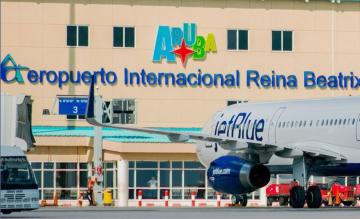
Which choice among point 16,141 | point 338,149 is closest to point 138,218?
point 338,149

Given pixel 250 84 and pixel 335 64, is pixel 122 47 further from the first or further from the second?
pixel 335 64

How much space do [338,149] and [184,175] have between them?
1177 inches

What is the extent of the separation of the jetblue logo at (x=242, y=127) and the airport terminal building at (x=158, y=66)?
19.7m

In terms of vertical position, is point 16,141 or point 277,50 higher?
point 277,50

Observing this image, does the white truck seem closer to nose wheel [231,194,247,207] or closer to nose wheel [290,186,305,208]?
nose wheel [290,186,305,208]

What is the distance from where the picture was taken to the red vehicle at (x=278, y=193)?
67950 mm

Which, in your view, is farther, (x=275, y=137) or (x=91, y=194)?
(x=91, y=194)

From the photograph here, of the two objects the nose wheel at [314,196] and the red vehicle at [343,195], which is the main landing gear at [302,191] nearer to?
the nose wheel at [314,196]

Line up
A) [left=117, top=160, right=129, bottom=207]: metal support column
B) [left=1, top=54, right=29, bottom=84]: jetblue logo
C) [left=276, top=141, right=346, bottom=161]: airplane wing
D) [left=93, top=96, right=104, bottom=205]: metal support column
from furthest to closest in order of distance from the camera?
[left=1, top=54, right=29, bottom=84]: jetblue logo < [left=117, top=160, right=129, bottom=207]: metal support column < [left=93, top=96, right=104, bottom=205]: metal support column < [left=276, top=141, right=346, bottom=161]: airplane wing

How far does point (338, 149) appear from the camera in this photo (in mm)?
45750

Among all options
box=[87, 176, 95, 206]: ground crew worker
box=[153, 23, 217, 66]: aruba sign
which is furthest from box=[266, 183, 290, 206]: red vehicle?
box=[153, 23, 217, 66]: aruba sign

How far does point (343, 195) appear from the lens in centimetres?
6675

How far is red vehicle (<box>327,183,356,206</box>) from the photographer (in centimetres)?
6656

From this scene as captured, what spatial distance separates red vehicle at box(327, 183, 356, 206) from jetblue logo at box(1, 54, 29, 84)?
21.7 m
